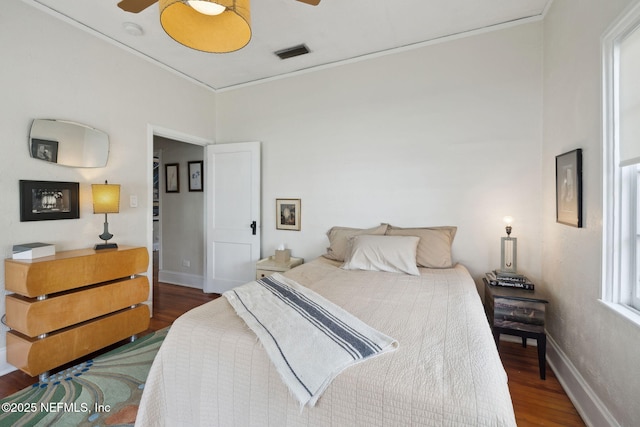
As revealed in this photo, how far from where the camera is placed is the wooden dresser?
73.8 inches

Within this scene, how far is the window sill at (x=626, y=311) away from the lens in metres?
1.25

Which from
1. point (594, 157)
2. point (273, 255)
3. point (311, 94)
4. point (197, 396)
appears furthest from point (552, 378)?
point (311, 94)

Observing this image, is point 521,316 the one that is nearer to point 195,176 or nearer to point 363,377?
point 363,377

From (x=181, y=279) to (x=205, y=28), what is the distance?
12.3ft

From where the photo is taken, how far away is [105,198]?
2.43 m

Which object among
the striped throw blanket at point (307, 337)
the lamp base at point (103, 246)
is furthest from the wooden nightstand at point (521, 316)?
the lamp base at point (103, 246)

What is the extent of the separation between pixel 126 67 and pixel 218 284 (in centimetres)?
272

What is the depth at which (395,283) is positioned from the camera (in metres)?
2.02

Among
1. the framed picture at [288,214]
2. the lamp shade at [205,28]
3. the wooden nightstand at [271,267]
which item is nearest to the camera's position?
the lamp shade at [205,28]

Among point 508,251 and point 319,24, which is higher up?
point 319,24

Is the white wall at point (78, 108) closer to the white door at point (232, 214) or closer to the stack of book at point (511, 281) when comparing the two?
the white door at point (232, 214)

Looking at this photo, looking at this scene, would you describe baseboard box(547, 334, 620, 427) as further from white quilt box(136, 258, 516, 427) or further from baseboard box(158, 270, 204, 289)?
baseboard box(158, 270, 204, 289)

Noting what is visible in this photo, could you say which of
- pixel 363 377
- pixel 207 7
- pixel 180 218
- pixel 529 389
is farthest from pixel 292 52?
pixel 529 389

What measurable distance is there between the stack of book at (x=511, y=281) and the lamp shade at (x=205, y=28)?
2.51 meters
